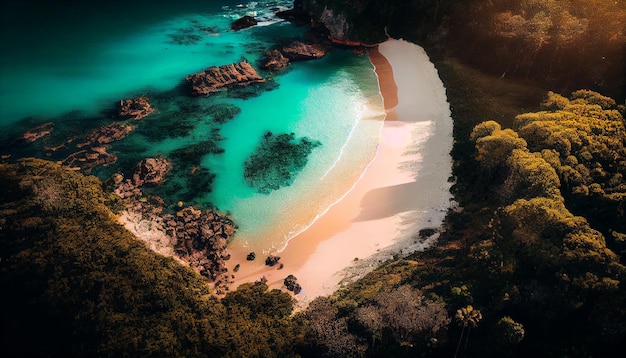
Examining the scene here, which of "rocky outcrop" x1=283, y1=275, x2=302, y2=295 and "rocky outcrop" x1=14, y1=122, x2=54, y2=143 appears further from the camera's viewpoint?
"rocky outcrop" x1=14, y1=122, x2=54, y2=143

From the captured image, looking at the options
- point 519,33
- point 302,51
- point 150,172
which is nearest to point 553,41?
point 519,33

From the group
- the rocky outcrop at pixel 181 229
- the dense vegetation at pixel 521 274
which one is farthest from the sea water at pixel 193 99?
the dense vegetation at pixel 521 274

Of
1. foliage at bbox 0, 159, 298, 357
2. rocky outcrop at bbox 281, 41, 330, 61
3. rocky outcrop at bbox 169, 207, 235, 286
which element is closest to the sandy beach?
rocky outcrop at bbox 169, 207, 235, 286

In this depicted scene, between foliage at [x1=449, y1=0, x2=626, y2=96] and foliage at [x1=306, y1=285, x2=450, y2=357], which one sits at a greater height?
foliage at [x1=449, y1=0, x2=626, y2=96]

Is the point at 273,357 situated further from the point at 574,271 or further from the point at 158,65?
the point at 158,65

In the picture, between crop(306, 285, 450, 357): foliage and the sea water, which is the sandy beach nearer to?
the sea water

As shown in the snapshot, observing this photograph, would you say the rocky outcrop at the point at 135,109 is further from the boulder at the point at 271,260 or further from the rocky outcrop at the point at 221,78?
the boulder at the point at 271,260

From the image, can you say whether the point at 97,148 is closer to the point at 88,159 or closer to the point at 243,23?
the point at 88,159

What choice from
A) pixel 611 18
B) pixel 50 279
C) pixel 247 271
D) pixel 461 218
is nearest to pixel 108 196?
pixel 50 279
